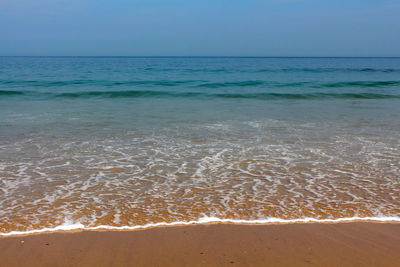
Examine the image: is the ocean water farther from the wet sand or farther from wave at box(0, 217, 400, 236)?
the wet sand

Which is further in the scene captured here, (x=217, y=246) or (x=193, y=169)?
(x=193, y=169)

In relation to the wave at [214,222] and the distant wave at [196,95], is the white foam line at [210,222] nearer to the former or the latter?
the wave at [214,222]

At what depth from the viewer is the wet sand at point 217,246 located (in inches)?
137

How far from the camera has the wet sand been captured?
349 cm

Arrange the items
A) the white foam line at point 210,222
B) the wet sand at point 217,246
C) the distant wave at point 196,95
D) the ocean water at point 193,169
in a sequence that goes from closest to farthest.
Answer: the wet sand at point 217,246 → the white foam line at point 210,222 → the ocean water at point 193,169 → the distant wave at point 196,95

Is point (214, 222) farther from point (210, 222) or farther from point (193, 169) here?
point (193, 169)

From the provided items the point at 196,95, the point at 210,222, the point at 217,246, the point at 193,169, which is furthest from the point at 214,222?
the point at 196,95

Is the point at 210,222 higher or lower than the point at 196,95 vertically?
lower

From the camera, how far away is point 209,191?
17.6ft

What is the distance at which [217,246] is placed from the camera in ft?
12.4

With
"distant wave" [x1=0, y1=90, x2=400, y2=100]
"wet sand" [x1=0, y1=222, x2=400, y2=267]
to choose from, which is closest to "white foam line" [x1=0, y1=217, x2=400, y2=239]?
"wet sand" [x1=0, y1=222, x2=400, y2=267]

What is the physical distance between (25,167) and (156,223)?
342 centimetres

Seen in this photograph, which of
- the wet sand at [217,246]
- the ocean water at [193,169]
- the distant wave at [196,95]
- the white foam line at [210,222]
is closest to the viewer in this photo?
the wet sand at [217,246]

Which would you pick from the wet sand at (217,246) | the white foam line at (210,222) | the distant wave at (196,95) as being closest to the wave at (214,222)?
the white foam line at (210,222)
